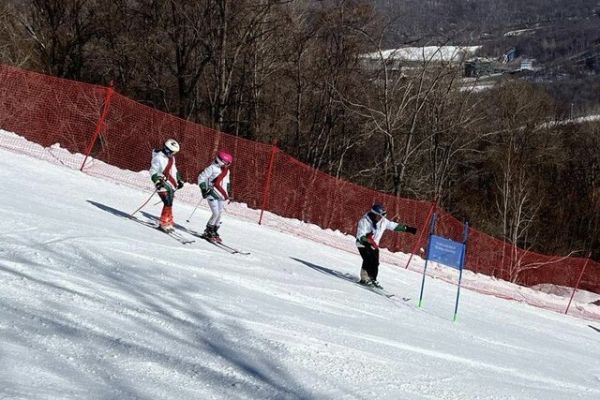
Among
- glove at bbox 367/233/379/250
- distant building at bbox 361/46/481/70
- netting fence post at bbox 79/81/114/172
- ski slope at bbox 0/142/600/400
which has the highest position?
distant building at bbox 361/46/481/70

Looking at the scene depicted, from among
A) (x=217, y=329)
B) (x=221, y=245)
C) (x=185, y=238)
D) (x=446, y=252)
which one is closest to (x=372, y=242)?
(x=446, y=252)

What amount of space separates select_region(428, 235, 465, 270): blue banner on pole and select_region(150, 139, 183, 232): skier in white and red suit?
5080mm

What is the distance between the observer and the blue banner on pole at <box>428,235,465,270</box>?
40.4 feet

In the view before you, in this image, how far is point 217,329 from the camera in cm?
672

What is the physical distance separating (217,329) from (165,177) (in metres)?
6.33

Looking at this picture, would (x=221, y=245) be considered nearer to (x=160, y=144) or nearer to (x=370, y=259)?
(x=370, y=259)

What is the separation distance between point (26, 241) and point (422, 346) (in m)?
5.45

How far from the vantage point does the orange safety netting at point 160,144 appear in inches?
742

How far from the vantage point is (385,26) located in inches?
1296

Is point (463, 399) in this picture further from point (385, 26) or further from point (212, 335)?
point (385, 26)

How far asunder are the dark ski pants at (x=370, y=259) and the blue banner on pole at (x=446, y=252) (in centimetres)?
108

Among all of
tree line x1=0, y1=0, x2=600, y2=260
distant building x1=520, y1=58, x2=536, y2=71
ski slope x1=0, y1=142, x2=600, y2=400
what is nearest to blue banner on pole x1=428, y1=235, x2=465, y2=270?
ski slope x1=0, y1=142, x2=600, y2=400

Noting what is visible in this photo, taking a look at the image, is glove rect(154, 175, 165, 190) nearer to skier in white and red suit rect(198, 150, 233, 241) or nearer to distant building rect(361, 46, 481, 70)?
skier in white and red suit rect(198, 150, 233, 241)

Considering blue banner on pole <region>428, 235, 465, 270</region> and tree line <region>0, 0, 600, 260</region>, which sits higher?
tree line <region>0, 0, 600, 260</region>
